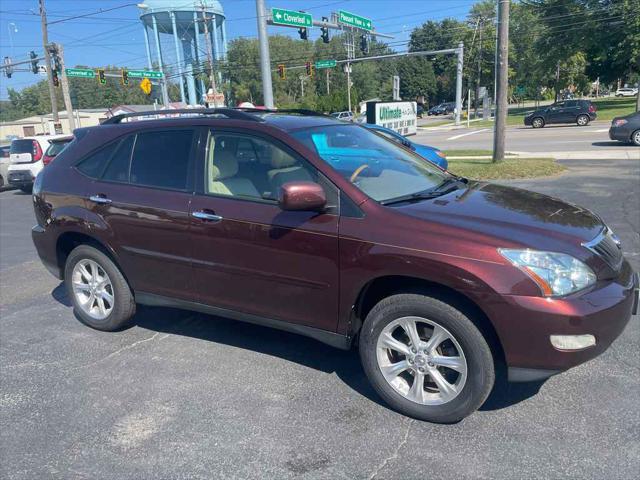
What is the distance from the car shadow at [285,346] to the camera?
3438 mm

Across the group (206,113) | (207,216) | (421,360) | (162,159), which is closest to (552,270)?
(421,360)

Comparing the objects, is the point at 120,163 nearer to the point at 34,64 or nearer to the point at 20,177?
the point at 20,177

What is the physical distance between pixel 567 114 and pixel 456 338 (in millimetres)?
32405

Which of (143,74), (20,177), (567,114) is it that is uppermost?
(143,74)

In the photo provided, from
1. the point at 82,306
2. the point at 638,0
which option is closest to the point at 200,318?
the point at 82,306

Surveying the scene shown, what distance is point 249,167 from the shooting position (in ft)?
12.4

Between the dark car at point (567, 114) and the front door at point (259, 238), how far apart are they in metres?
31.7

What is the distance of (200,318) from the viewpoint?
16.1ft

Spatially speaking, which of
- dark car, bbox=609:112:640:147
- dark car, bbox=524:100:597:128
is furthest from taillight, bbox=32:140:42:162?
dark car, bbox=524:100:597:128

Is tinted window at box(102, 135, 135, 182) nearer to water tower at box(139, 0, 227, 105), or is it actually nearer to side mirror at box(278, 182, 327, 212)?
side mirror at box(278, 182, 327, 212)

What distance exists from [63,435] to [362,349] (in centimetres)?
187

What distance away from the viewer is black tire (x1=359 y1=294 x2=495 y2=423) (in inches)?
114

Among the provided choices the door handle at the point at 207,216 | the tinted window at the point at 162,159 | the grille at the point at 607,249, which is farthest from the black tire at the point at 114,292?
the grille at the point at 607,249

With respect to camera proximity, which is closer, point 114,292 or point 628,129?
point 114,292
